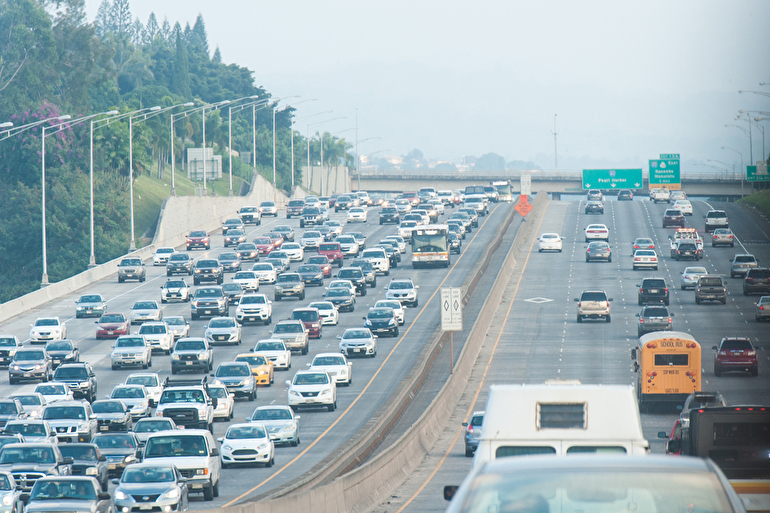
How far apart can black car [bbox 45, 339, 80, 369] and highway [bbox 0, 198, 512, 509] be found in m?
1.28

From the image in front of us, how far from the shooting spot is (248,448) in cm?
3200

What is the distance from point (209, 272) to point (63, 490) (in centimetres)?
4852

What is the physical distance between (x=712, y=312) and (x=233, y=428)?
37145mm

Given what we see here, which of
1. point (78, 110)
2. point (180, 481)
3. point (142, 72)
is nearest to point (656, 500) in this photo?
point (180, 481)

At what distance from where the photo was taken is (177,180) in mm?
155125

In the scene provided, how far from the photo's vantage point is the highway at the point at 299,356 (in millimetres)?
32312

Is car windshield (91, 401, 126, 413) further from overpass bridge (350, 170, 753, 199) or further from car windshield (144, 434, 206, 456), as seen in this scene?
overpass bridge (350, 170, 753, 199)

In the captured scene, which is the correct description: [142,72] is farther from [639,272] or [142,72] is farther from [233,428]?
[233,428]

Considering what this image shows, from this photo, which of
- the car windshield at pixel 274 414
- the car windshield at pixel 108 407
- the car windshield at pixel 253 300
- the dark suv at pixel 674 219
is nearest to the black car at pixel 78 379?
the car windshield at pixel 108 407

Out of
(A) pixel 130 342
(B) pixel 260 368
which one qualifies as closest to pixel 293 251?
(A) pixel 130 342

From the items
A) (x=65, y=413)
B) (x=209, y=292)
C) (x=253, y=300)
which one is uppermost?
(x=209, y=292)

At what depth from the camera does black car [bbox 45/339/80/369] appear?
48688 mm

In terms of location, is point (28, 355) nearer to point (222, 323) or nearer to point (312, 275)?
point (222, 323)

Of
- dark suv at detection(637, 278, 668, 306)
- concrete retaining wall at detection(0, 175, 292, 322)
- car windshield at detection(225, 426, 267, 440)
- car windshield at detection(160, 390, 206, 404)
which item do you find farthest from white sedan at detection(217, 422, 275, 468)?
dark suv at detection(637, 278, 668, 306)
